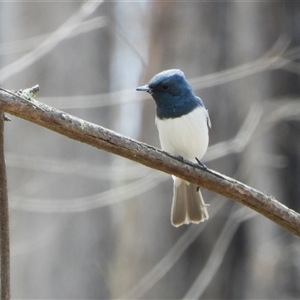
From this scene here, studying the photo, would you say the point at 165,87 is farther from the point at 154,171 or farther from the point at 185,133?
the point at 154,171

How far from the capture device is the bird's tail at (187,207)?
289 cm

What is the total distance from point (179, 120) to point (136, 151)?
99cm

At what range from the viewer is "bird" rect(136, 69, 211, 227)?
110 inches

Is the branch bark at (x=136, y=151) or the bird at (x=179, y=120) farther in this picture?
the bird at (x=179, y=120)

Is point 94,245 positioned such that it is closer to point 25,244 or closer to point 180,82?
point 25,244

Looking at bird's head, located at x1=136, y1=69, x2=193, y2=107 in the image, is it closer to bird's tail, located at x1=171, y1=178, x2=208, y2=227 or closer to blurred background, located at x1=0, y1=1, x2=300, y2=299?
bird's tail, located at x1=171, y1=178, x2=208, y2=227

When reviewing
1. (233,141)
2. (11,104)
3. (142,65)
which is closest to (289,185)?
(233,141)

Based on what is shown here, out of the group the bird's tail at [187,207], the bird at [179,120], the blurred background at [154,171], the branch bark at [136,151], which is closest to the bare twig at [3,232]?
the branch bark at [136,151]

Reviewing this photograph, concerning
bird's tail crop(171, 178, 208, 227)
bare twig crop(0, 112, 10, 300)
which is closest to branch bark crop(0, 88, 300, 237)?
bare twig crop(0, 112, 10, 300)

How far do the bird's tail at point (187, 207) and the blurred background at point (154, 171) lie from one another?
76 cm

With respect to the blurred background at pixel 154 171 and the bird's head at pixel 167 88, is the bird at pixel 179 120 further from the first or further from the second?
the blurred background at pixel 154 171

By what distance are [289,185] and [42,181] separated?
5.79 feet

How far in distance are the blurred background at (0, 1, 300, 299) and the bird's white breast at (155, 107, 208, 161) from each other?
1045 mm

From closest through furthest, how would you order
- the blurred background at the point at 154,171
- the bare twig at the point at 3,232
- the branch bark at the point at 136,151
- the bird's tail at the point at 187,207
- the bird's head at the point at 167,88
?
1. the bare twig at the point at 3,232
2. the branch bark at the point at 136,151
3. the bird's head at the point at 167,88
4. the bird's tail at the point at 187,207
5. the blurred background at the point at 154,171
